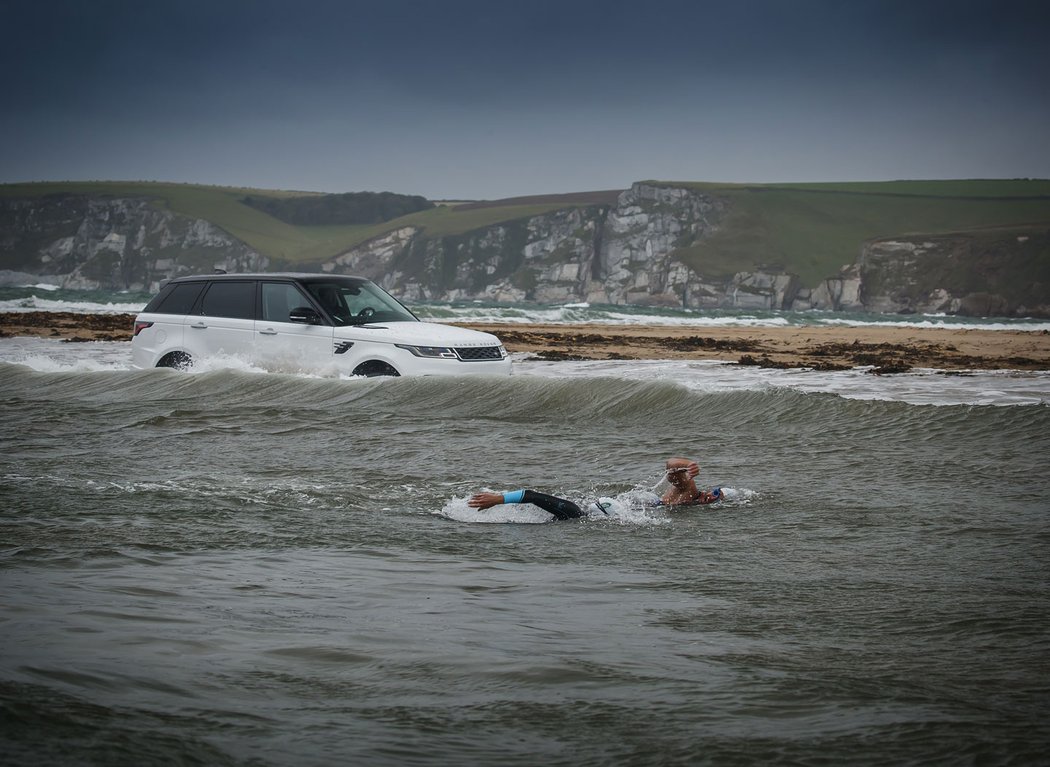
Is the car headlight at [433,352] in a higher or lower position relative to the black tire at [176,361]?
higher

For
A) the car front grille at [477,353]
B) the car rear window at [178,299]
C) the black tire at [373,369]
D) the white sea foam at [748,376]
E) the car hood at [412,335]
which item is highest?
the car rear window at [178,299]

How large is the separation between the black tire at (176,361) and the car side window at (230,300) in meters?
0.68

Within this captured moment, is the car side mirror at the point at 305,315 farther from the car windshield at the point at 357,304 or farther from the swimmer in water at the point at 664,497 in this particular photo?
the swimmer in water at the point at 664,497

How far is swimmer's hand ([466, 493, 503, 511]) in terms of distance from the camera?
23.3 feet

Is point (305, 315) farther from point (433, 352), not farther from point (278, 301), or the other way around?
point (433, 352)

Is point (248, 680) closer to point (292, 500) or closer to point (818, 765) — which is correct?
point (818, 765)

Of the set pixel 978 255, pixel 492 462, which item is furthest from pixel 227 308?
pixel 978 255

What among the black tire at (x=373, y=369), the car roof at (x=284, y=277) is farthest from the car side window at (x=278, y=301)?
the black tire at (x=373, y=369)

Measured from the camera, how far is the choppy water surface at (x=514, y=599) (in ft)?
11.3

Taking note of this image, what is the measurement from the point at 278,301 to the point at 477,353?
2.74 metres

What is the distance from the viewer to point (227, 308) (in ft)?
47.8

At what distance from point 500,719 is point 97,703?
1.29 metres

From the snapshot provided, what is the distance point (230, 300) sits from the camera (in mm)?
14586

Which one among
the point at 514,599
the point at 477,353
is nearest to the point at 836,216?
the point at 477,353
